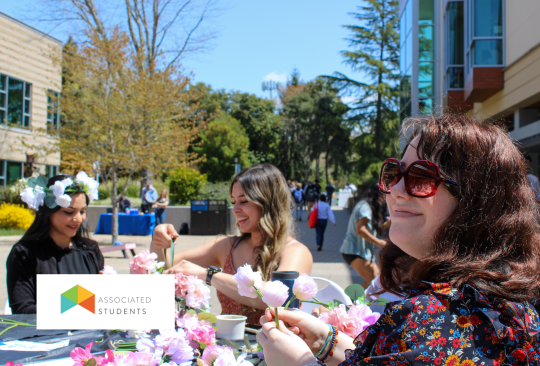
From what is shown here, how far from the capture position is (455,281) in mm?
935

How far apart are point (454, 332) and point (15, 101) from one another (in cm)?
2084

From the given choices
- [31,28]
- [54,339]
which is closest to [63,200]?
[54,339]

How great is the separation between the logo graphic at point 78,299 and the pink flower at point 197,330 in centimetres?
32

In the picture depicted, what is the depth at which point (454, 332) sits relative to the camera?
2.83 ft

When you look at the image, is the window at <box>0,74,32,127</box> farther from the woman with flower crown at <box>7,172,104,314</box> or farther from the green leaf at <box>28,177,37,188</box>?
the green leaf at <box>28,177,37,188</box>

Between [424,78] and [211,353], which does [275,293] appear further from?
[424,78]

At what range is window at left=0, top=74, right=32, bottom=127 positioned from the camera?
57.7 ft

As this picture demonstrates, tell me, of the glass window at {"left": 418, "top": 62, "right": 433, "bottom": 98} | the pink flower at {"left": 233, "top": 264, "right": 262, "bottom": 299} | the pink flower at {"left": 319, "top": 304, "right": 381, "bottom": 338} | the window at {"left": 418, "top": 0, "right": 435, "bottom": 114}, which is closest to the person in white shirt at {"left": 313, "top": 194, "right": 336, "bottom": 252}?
the window at {"left": 418, "top": 0, "right": 435, "bottom": 114}

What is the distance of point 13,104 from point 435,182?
20.6 metres

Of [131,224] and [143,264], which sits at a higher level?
[143,264]

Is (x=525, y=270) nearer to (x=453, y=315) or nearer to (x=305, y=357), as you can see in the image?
(x=453, y=315)

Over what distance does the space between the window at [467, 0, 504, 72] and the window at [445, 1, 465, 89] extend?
1913 mm

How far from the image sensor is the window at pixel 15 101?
17578 millimetres

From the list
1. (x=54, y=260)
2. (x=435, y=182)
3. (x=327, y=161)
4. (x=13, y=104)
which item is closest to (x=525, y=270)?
(x=435, y=182)
